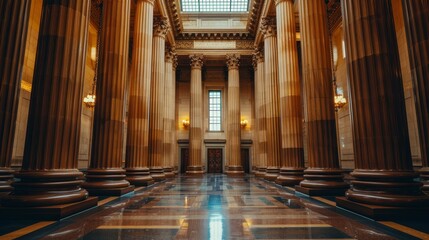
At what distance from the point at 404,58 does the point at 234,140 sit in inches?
531

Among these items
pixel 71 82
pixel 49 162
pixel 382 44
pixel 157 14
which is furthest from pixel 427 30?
pixel 157 14

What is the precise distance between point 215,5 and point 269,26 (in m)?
10.6

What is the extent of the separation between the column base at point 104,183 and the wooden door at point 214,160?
19828mm

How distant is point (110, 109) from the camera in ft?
25.6

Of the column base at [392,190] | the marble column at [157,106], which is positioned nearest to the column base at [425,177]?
the column base at [392,190]

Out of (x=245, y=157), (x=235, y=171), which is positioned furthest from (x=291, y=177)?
(x=245, y=157)

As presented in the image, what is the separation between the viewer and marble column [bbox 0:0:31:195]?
207 inches

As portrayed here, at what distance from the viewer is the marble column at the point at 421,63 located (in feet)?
15.6

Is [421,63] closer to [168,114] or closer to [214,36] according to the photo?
[168,114]

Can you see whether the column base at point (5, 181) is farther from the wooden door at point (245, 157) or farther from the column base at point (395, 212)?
the wooden door at point (245, 157)

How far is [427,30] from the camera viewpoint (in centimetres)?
487

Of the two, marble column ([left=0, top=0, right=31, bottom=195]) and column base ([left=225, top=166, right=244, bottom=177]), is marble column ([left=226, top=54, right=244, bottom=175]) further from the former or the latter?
marble column ([left=0, top=0, right=31, bottom=195])

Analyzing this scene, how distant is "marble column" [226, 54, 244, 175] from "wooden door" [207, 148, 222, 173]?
4.51 metres

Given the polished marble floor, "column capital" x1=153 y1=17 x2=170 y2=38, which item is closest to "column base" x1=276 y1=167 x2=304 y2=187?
the polished marble floor
